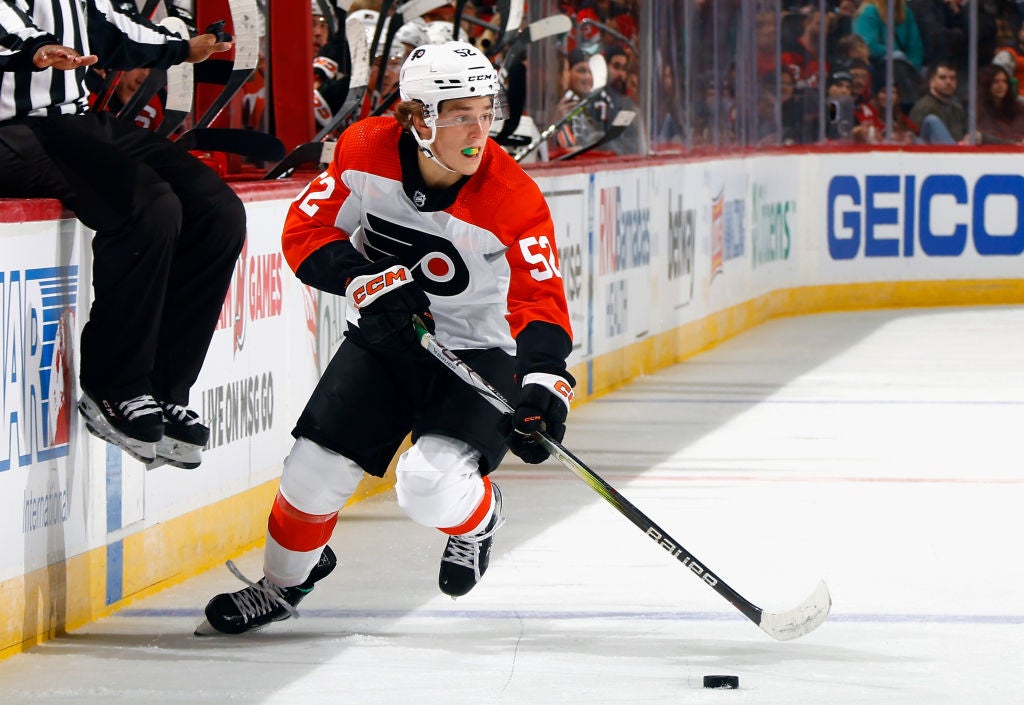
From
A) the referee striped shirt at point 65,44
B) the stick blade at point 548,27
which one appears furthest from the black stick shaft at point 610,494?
the stick blade at point 548,27

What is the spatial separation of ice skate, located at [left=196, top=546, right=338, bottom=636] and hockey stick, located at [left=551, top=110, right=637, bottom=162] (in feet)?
15.8

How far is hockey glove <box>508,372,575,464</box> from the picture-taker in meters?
3.84

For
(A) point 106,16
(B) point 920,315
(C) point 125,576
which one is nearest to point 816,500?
(C) point 125,576

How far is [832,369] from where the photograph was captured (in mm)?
9562

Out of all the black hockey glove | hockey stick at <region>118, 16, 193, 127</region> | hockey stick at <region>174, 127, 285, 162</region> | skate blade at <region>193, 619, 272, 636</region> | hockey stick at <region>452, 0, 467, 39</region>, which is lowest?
skate blade at <region>193, 619, 272, 636</region>

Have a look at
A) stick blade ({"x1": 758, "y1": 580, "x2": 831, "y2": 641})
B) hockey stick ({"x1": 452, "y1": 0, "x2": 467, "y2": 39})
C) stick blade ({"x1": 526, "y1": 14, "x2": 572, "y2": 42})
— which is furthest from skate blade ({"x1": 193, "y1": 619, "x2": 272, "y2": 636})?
stick blade ({"x1": 526, "y1": 14, "x2": 572, "y2": 42})

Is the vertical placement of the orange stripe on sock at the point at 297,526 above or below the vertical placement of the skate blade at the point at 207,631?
above

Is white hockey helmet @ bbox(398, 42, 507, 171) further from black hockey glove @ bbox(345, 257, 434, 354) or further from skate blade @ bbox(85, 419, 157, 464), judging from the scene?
skate blade @ bbox(85, 419, 157, 464)

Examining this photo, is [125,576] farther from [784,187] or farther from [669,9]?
[784,187]

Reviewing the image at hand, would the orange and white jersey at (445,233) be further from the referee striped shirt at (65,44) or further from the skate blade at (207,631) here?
the skate blade at (207,631)

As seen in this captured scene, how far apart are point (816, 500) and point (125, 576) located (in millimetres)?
2404

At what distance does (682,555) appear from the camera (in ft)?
13.0

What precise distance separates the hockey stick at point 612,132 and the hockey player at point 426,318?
4.74 metres

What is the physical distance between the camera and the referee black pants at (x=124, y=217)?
4.05 meters
